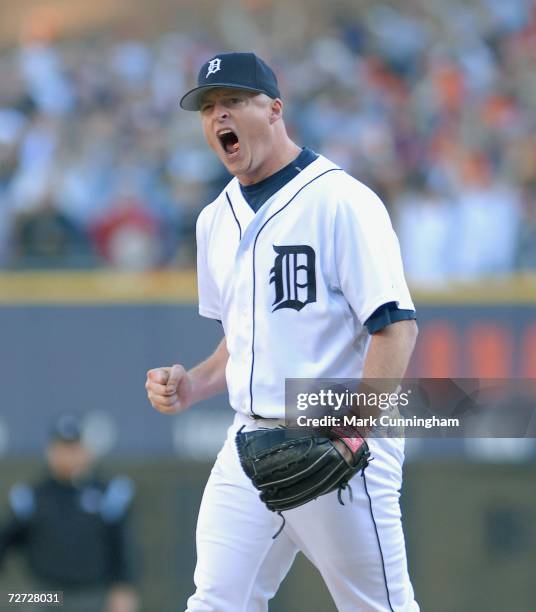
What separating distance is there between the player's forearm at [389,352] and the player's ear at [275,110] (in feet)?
2.24

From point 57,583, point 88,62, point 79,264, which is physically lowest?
point 57,583

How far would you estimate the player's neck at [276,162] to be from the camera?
11.9 feet

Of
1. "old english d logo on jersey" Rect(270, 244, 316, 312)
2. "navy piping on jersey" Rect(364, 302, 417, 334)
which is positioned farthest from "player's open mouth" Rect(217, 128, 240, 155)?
"navy piping on jersey" Rect(364, 302, 417, 334)

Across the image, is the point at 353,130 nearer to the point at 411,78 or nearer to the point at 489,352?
the point at 411,78

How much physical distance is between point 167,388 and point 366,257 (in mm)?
750

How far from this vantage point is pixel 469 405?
379cm

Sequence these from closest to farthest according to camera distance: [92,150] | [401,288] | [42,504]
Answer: [401,288], [42,504], [92,150]

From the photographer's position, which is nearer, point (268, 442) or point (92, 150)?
point (268, 442)

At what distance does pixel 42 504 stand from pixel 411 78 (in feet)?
15.5

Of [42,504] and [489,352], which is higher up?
[489,352]

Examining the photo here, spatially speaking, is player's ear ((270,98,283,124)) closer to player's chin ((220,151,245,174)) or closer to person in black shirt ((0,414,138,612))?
player's chin ((220,151,245,174))

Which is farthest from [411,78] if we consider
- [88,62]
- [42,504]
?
[42,504]

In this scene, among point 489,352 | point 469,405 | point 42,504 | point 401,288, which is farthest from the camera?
point 489,352

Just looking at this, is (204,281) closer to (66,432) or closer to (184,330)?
(66,432)
